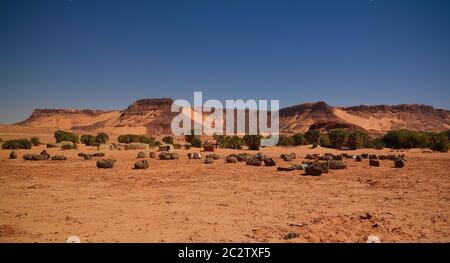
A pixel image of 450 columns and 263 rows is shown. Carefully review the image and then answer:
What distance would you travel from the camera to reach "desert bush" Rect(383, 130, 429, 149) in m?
39.0

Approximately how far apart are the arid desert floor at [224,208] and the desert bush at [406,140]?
26.7 meters

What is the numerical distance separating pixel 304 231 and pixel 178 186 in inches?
264

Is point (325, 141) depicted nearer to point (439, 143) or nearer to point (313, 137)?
point (313, 137)

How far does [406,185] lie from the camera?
40.5 feet

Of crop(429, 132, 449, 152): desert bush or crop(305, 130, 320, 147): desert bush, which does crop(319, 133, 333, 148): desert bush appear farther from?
crop(429, 132, 449, 152): desert bush

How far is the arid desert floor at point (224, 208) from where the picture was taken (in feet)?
21.1

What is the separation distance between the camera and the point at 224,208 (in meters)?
8.80

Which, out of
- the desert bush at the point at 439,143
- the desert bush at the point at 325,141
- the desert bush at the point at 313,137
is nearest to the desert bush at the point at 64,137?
the desert bush at the point at 313,137

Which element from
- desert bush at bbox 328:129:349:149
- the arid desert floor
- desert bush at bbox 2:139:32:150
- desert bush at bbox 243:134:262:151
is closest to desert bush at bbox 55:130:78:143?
desert bush at bbox 2:139:32:150

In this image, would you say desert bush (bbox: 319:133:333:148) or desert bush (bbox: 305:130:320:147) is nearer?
desert bush (bbox: 319:133:333:148)

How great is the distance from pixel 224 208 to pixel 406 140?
37.7 metres

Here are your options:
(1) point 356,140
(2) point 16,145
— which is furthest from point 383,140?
(2) point 16,145

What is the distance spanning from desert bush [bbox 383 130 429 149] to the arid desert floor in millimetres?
26656
